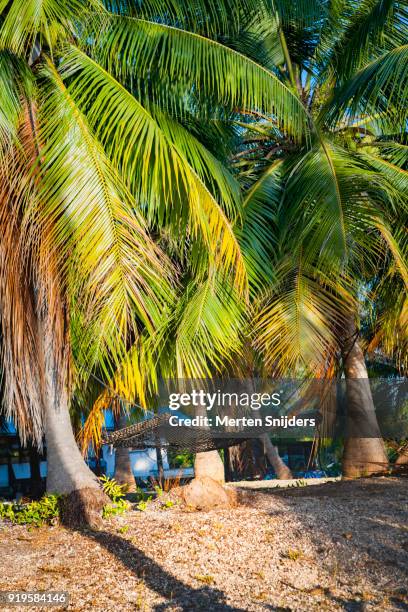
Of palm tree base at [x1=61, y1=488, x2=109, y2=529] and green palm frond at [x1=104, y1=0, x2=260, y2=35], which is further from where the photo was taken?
green palm frond at [x1=104, y1=0, x2=260, y2=35]

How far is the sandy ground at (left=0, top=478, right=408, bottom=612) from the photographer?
502cm

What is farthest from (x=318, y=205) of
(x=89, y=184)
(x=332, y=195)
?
(x=89, y=184)

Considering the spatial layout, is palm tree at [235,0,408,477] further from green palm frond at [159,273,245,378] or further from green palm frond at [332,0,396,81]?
green palm frond at [159,273,245,378]

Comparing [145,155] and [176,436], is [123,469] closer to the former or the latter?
[176,436]

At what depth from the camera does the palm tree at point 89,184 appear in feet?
19.8

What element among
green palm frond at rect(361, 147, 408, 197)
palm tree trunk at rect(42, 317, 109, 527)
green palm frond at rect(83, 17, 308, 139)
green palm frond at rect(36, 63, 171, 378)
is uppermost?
green palm frond at rect(83, 17, 308, 139)

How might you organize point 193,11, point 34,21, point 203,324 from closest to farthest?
point 34,21 → point 193,11 → point 203,324

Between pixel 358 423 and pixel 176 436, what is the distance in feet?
9.12

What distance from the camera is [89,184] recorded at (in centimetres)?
604

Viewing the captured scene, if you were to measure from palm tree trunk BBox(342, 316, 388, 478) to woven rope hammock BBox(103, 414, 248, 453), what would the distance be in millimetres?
1996

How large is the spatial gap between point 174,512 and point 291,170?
4.17 metres

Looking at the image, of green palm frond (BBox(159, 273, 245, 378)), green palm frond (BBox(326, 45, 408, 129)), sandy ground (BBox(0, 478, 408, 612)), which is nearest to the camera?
sandy ground (BBox(0, 478, 408, 612))

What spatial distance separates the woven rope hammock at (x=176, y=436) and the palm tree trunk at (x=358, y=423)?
6.55 feet

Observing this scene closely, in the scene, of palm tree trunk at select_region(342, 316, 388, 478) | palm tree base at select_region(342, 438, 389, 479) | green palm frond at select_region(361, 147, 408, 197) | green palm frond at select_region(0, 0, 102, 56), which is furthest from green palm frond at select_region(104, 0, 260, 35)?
palm tree base at select_region(342, 438, 389, 479)
